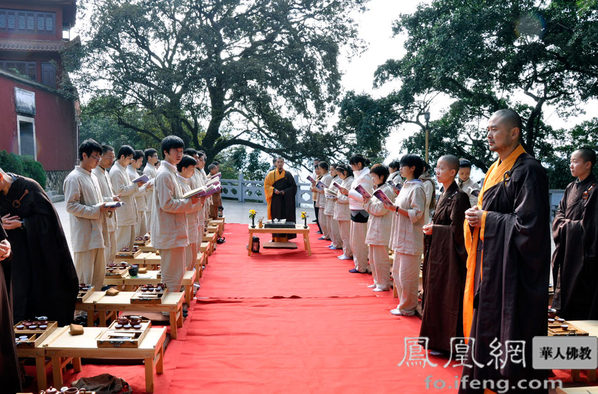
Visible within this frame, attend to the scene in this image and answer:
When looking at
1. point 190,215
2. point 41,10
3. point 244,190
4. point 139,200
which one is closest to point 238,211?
point 244,190

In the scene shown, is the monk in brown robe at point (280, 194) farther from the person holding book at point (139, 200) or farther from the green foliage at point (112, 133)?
the green foliage at point (112, 133)

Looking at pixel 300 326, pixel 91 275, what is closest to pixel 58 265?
pixel 91 275

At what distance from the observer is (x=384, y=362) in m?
3.82

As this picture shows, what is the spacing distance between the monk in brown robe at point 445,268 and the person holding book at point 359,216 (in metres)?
2.76

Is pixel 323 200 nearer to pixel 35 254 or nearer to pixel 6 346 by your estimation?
pixel 35 254

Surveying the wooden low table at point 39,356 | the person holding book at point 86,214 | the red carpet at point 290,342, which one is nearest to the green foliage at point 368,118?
the red carpet at point 290,342

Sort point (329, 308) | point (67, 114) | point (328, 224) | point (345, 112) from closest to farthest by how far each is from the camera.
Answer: point (329, 308), point (328, 224), point (345, 112), point (67, 114)

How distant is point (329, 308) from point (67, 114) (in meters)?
18.7

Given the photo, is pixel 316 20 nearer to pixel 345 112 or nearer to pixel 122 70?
pixel 345 112

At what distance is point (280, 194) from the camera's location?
9609mm

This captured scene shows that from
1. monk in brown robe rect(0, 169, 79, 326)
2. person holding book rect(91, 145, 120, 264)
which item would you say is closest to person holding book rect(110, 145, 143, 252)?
person holding book rect(91, 145, 120, 264)

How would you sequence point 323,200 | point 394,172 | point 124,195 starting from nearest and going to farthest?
point 124,195 < point 394,172 < point 323,200

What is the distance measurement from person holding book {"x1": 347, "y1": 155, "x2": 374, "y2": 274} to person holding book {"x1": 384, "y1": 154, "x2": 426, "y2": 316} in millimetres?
1754

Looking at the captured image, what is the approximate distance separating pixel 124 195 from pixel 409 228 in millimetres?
4318
